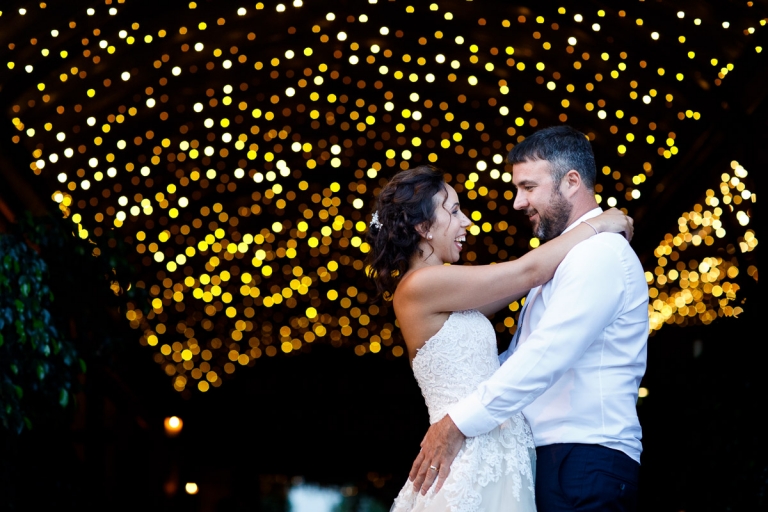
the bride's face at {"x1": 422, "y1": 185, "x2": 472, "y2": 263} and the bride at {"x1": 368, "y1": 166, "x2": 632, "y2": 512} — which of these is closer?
the bride at {"x1": 368, "y1": 166, "x2": 632, "y2": 512}

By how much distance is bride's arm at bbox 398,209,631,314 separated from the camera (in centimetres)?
229

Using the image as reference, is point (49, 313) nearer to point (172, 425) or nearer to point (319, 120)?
point (319, 120)

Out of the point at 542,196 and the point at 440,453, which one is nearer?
the point at 440,453

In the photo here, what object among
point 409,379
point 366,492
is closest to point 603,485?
point 409,379

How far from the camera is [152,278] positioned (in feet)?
24.1

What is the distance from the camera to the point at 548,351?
6.78 ft

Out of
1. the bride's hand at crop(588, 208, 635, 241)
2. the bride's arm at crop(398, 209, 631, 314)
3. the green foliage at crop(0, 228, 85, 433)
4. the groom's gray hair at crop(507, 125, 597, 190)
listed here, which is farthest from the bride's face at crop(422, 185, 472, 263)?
the green foliage at crop(0, 228, 85, 433)

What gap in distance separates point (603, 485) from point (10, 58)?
356 centimetres

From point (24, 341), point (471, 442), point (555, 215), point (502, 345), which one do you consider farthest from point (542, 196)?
point (502, 345)

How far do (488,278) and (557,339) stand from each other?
0.33 meters

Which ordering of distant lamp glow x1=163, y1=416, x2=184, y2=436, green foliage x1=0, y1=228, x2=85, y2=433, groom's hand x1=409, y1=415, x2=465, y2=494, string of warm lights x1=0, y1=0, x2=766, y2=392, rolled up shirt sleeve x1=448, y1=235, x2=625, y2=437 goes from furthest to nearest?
distant lamp glow x1=163, y1=416, x2=184, y2=436 < string of warm lights x1=0, y1=0, x2=766, y2=392 < green foliage x1=0, y1=228, x2=85, y2=433 < groom's hand x1=409, y1=415, x2=465, y2=494 < rolled up shirt sleeve x1=448, y1=235, x2=625, y2=437

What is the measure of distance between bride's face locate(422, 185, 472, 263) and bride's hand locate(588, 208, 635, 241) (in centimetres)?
40

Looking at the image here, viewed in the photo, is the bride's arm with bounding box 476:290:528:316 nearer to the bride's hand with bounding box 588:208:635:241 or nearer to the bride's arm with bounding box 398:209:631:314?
the bride's arm with bounding box 398:209:631:314

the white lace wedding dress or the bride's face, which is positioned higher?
the bride's face
